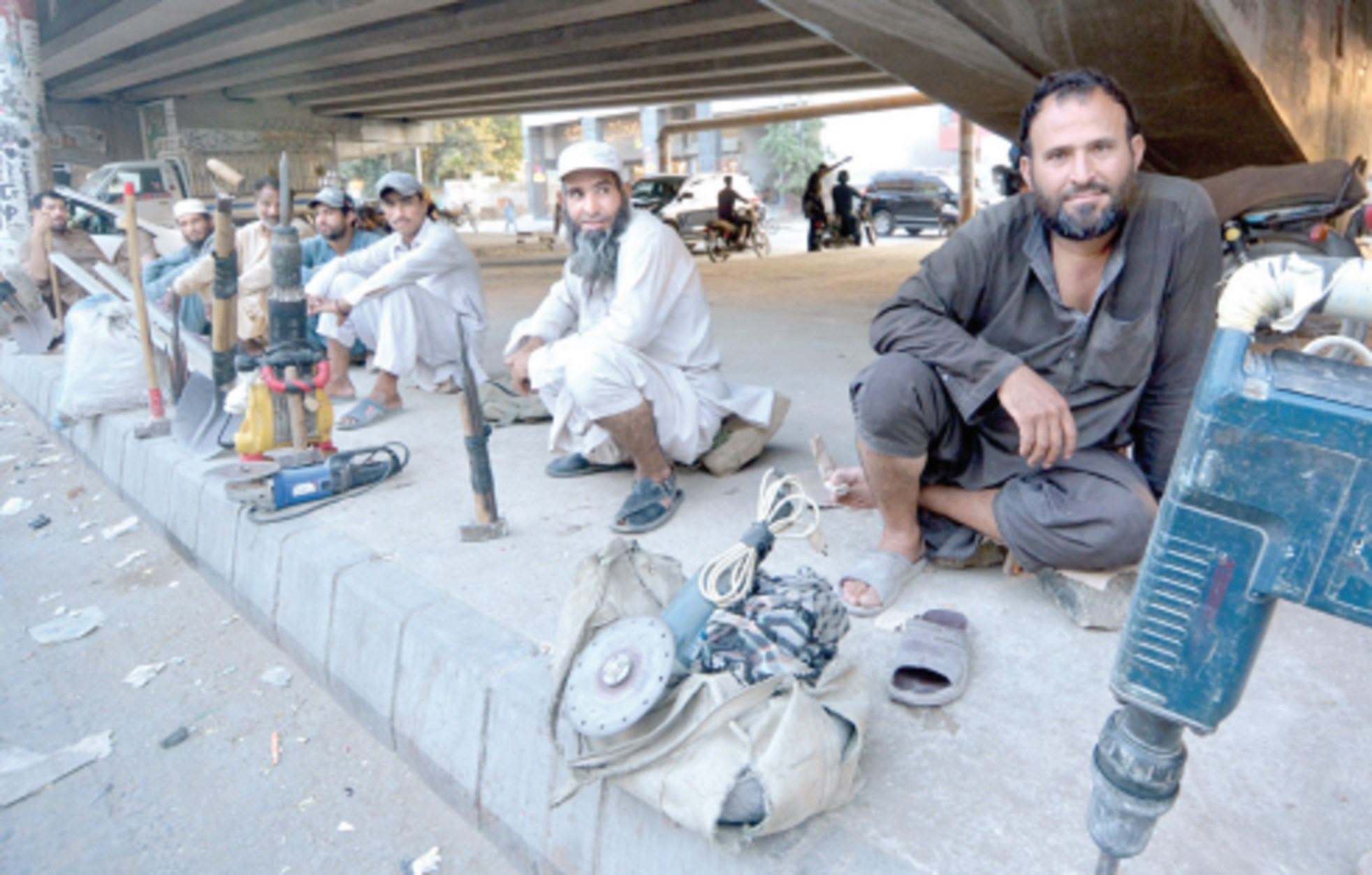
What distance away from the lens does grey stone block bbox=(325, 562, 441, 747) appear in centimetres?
248

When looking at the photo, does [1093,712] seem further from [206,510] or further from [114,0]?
[114,0]

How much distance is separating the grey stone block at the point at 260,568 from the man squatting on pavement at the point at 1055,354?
2023mm

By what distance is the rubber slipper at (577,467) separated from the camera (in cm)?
360

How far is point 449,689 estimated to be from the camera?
223 cm

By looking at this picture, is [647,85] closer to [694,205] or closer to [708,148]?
[694,205]

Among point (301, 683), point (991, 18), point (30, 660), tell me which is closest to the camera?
point (301, 683)

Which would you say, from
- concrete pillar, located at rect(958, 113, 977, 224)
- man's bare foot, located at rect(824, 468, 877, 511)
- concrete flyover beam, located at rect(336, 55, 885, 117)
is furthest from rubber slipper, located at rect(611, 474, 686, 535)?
concrete pillar, located at rect(958, 113, 977, 224)

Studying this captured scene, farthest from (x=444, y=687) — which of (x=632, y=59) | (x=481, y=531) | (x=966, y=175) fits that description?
(x=966, y=175)

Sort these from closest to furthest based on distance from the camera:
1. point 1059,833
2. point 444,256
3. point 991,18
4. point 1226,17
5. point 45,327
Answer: point 1059,833 < point 444,256 < point 1226,17 < point 991,18 < point 45,327

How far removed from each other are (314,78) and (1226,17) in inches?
690

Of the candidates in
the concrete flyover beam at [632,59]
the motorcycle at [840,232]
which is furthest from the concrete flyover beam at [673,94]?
the motorcycle at [840,232]

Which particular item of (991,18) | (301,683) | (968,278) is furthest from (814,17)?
(301,683)

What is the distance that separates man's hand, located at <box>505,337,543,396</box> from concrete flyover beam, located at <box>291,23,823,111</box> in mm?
9760

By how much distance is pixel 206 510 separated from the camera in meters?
3.70
